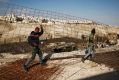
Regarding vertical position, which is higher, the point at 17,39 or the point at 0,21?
the point at 0,21

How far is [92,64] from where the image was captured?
1127cm

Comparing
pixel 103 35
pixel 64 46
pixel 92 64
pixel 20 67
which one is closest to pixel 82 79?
pixel 92 64

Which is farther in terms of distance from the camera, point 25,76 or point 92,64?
point 92,64

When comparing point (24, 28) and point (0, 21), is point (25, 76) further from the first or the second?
point (0, 21)

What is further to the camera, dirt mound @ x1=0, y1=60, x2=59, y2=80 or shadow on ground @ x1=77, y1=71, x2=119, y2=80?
dirt mound @ x1=0, y1=60, x2=59, y2=80

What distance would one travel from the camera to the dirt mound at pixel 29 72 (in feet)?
31.9

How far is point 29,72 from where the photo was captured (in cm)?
1034

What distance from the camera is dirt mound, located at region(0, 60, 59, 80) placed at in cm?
973

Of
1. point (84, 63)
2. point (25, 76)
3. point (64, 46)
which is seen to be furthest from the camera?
point (64, 46)

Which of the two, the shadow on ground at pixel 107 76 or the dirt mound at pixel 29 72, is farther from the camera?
the dirt mound at pixel 29 72

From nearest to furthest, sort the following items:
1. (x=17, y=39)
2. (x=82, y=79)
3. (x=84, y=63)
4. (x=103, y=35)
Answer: (x=82, y=79) < (x=84, y=63) < (x=17, y=39) < (x=103, y=35)

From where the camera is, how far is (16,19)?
31.3 metres

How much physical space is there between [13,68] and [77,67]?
3129 mm

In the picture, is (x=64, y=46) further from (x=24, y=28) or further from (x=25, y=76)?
(x=24, y=28)
